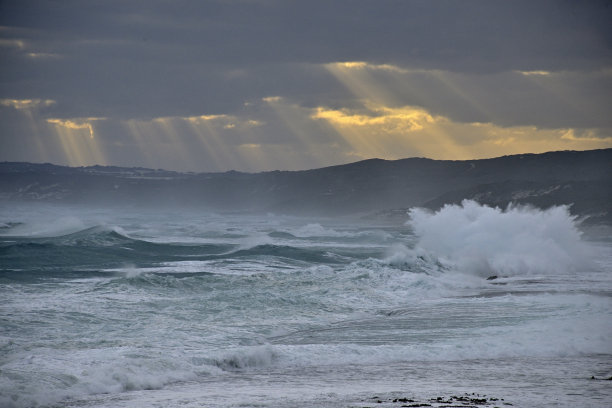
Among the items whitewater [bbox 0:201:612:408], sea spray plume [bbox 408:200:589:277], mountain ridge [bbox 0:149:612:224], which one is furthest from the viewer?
mountain ridge [bbox 0:149:612:224]

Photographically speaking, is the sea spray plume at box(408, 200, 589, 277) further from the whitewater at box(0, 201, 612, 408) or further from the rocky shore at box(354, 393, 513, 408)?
the rocky shore at box(354, 393, 513, 408)

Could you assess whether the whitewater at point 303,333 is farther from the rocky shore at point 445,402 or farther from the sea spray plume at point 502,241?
the sea spray plume at point 502,241

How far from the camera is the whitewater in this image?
981cm

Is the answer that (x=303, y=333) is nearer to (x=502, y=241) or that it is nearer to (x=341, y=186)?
(x=502, y=241)

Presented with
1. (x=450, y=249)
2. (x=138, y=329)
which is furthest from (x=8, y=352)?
(x=450, y=249)

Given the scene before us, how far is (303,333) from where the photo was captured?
1469 cm

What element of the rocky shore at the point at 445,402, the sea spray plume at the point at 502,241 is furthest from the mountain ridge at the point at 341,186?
the rocky shore at the point at 445,402

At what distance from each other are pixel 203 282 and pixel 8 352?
32.9ft

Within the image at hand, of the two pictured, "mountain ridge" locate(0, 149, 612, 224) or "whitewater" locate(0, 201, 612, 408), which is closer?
"whitewater" locate(0, 201, 612, 408)

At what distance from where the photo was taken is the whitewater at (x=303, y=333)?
9.81m

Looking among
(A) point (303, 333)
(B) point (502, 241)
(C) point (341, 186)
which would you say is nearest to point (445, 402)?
(A) point (303, 333)

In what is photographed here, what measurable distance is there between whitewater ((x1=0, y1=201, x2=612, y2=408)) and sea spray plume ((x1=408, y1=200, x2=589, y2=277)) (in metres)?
0.32

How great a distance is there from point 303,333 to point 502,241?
22.1 m

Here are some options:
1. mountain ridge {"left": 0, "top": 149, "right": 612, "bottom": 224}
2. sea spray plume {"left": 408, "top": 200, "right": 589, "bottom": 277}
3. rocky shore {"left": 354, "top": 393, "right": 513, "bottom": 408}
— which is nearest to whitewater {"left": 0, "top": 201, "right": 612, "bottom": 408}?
rocky shore {"left": 354, "top": 393, "right": 513, "bottom": 408}
